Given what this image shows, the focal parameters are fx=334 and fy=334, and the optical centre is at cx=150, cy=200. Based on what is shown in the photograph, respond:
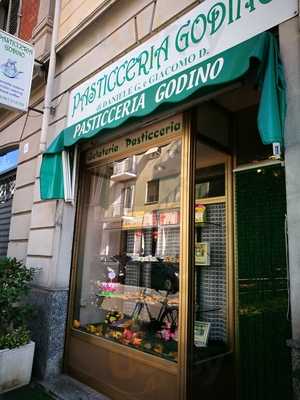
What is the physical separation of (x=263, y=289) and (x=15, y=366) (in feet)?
10.9

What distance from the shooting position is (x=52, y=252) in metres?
5.14

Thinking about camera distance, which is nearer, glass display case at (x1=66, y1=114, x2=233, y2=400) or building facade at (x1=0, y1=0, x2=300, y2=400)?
building facade at (x1=0, y1=0, x2=300, y2=400)

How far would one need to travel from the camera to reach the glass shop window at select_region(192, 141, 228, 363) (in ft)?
13.1

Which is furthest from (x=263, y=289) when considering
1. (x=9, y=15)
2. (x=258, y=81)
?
(x=9, y=15)

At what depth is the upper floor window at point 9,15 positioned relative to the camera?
337 inches

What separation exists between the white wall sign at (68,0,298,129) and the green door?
1552mm

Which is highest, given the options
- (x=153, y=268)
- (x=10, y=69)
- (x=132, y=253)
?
(x=10, y=69)

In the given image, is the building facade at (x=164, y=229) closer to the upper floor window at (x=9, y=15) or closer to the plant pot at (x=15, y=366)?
the plant pot at (x=15, y=366)

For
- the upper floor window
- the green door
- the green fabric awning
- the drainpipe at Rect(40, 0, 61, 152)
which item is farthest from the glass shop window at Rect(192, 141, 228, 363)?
the upper floor window

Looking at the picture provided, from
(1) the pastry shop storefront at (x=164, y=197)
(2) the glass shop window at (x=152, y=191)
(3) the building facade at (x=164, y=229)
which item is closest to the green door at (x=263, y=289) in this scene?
(3) the building facade at (x=164, y=229)

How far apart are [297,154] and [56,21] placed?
5512mm

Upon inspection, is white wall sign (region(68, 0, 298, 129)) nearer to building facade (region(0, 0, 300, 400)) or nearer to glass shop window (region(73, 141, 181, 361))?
building facade (region(0, 0, 300, 400))

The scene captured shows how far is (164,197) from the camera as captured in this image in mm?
4605

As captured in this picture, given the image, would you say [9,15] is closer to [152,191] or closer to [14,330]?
[152,191]
